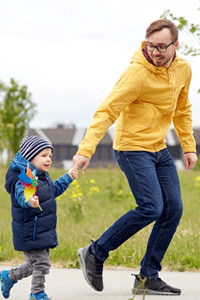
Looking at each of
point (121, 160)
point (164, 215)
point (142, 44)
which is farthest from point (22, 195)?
point (142, 44)

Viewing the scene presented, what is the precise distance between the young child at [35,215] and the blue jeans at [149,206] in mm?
465

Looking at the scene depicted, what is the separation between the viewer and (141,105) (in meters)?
3.43

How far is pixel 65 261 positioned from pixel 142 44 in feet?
7.99

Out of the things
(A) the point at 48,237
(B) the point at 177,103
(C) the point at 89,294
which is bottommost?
(C) the point at 89,294

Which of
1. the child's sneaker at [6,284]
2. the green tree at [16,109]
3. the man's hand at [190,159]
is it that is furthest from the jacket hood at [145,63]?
the green tree at [16,109]

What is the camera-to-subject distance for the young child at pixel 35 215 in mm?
3051

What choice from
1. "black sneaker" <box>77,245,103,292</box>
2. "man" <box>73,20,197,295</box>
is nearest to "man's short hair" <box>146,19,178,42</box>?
"man" <box>73,20,197,295</box>

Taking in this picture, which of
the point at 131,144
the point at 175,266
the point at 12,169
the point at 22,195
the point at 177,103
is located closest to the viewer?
the point at 22,195

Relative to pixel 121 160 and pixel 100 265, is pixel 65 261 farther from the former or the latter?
pixel 121 160

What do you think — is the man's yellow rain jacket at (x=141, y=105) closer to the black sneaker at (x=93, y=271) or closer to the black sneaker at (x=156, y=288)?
the black sneaker at (x=93, y=271)

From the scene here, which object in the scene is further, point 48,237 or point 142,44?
point 142,44

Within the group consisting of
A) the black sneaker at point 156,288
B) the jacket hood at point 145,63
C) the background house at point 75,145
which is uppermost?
the jacket hood at point 145,63

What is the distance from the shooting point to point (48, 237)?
3.09m

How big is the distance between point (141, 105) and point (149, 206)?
0.78 meters
